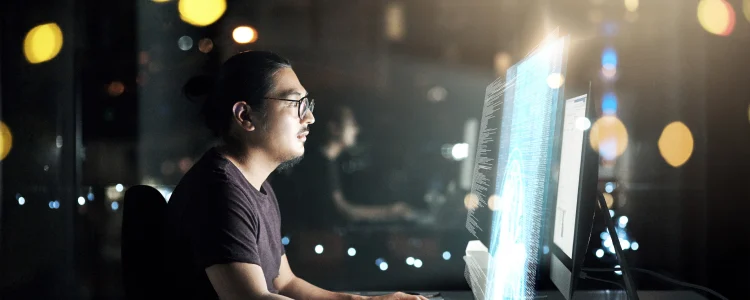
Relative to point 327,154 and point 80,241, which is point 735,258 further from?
point 80,241

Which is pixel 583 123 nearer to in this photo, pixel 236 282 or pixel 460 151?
pixel 236 282

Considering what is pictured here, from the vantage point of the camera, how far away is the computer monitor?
957 millimetres

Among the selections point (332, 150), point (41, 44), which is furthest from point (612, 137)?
point (41, 44)

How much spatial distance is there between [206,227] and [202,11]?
100 cm

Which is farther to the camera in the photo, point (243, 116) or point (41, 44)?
point (41, 44)

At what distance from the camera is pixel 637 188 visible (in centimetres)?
182

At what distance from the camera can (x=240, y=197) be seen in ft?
3.97

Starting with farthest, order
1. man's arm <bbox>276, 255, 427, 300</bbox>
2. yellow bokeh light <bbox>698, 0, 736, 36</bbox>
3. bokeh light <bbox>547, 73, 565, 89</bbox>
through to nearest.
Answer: yellow bokeh light <bbox>698, 0, 736, 36</bbox>
man's arm <bbox>276, 255, 427, 300</bbox>
bokeh light <bbox>547, 73, 565, 89</bbox>

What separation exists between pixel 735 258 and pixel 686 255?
0.13 m

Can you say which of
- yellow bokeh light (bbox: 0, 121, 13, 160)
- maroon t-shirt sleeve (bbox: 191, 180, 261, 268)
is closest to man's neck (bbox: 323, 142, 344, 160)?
maroon t-shirt sleeve (bbox: 191, 180, 261, 268)

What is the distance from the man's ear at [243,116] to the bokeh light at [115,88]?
2.30 feet

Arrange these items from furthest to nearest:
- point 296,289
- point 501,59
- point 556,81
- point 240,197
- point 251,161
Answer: point 501,59
point 296,289
point 251,161
point 240,197
point 556,81

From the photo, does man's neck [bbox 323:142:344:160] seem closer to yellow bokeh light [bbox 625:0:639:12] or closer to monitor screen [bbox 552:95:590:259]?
monitor screen [bbox 552:95:590:259]

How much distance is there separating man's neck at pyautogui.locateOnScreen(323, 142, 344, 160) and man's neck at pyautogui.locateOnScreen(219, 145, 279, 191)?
451mm
